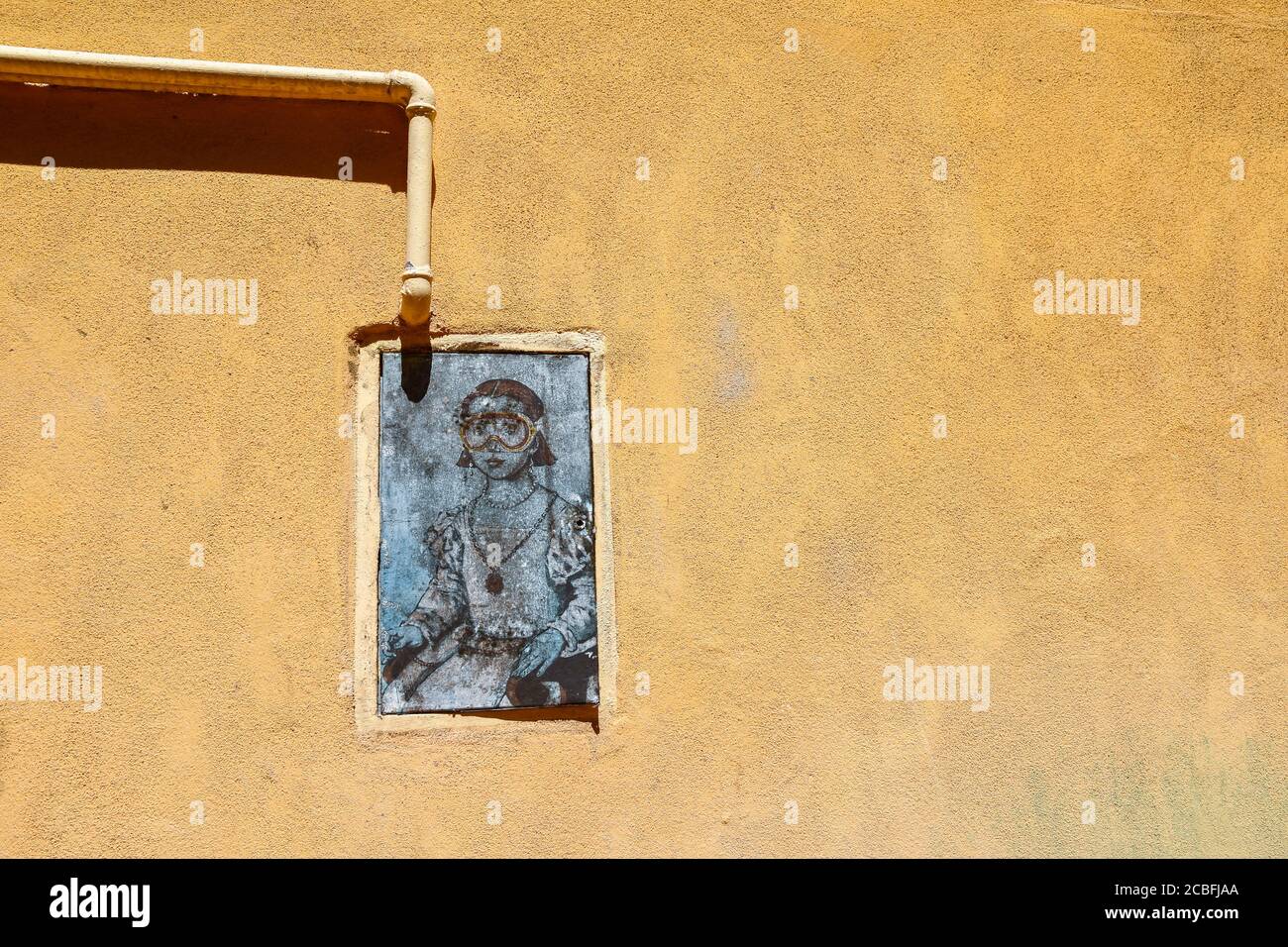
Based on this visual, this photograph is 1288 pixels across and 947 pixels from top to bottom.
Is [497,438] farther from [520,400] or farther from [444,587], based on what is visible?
[444,587]

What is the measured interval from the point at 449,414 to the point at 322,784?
1728mm

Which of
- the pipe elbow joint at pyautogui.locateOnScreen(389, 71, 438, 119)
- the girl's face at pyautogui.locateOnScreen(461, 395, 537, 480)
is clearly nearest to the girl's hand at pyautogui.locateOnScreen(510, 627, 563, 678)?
the girl's face at pyautogui.locateOnScreen(461, 395, 537, 480)

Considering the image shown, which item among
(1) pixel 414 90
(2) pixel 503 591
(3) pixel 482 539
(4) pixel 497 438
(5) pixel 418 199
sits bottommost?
(2) pixel 503 591

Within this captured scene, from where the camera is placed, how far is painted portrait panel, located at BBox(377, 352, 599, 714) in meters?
4.37

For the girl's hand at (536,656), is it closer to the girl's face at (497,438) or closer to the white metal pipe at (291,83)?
the girl's face at (497,438)

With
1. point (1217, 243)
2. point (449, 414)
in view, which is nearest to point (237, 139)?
point (449, 414)

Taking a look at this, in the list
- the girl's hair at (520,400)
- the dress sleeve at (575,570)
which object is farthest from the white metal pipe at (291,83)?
the dress sleeve at (575,570)

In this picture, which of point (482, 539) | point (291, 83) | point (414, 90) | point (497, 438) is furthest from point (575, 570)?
point (291, 83)

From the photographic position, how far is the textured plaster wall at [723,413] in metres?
4.33

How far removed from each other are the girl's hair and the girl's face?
0.6 inches

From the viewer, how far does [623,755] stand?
4.48 m

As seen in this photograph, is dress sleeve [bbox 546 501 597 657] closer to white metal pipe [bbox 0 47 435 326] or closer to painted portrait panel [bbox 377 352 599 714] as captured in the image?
painted portrait panel [bbox 377 352 599 714]

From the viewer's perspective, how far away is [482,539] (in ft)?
14.5

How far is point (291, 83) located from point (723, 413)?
246 cm
